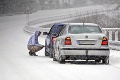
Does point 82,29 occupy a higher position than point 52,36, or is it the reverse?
point 82,29

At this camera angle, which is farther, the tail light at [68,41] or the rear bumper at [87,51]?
the tail light at [68,41]

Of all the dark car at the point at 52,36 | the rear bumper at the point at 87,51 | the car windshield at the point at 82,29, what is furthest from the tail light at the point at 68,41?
the dark car at the point at 52,36

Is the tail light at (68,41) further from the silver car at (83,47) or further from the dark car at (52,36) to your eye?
the dark car at (52,36)

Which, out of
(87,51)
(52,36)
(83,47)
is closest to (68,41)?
(83,47)

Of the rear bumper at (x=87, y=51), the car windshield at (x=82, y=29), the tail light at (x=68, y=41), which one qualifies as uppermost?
the car windshield at (x=82, y=29)

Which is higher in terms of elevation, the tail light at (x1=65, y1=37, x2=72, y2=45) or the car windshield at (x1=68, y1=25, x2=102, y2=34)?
the car windshield at (x1=68, y1=25, x2=102, y2=34)

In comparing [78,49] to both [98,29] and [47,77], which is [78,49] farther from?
[47,77]

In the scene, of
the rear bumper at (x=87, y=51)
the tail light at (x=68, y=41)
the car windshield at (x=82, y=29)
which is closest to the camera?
the rear bumper at (x=87, y=51)

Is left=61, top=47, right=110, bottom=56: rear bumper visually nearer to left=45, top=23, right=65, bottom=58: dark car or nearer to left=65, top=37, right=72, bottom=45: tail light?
left=65, top=37, right=72, bottom=45: tail light

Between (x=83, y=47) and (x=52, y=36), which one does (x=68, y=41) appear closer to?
(x=83, y=47)

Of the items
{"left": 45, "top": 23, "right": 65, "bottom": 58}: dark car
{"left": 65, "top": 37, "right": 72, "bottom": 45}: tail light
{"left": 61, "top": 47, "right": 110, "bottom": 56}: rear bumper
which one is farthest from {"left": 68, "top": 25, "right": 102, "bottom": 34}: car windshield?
{"left": 45, "top": 23, "right": 65, "bottom": 58}: dark car

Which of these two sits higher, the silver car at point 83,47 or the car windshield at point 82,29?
the car windshield at point 82,29

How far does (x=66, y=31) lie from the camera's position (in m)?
15.9

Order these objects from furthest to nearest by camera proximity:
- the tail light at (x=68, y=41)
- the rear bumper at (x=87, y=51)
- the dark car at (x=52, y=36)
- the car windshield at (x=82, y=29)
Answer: the dark car at (x=52, y=36), the car windshield at (x=82, y=29), the tail light at (x=68, y=41), the rear bumper at (x=87, y=51)
